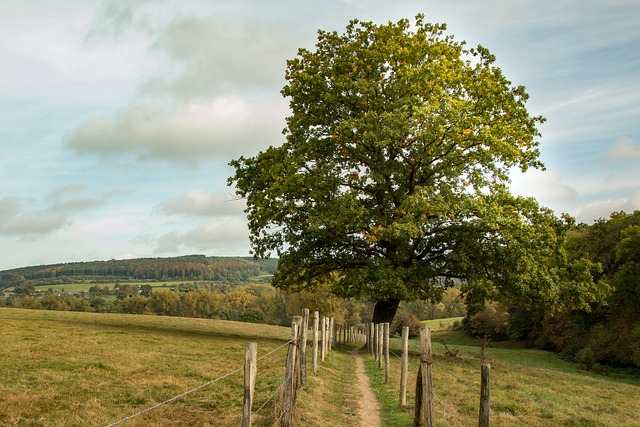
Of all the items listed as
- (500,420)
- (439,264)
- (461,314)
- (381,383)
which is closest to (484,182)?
(439,264)

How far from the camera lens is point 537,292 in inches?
978

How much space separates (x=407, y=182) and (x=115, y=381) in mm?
18132

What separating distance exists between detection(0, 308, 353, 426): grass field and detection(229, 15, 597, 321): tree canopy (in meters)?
6.82

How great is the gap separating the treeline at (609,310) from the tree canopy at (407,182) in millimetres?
5967

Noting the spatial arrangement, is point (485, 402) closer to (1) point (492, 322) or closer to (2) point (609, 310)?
(2) point (609, 310)

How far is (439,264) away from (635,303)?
1827 centimetres

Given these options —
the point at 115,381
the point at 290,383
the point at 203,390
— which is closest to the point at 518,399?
the point at 290,383

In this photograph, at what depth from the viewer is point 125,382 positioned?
46.9ft

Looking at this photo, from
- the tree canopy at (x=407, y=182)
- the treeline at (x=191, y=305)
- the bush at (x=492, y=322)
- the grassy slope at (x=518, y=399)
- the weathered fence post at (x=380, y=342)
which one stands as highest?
the tree canopy at (x=407, y=182)

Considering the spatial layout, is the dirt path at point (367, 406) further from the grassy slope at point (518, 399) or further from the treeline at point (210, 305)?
the treeline at point (210, 305)

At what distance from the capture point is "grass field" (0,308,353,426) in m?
10.6

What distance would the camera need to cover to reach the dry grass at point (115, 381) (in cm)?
1063

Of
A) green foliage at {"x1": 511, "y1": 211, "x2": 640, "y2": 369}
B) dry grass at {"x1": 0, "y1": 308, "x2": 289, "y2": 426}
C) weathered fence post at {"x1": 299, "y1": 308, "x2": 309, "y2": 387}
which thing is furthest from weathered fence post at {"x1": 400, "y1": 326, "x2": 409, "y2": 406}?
green foliage at {"x1": 511, "y1": 211, "x2": 640, "y2": 369}

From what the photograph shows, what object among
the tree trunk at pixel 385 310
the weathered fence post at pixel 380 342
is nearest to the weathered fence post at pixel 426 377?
the weathered fence post at pixel 380 342
